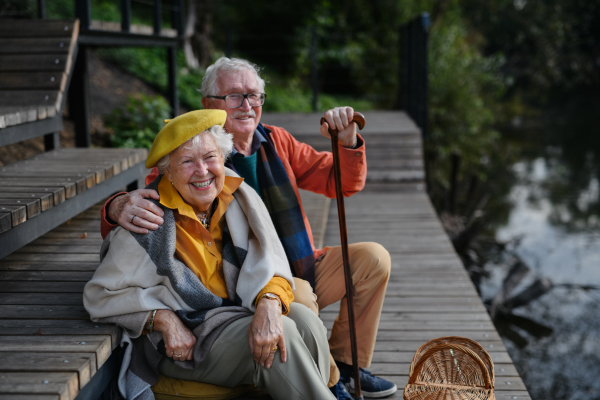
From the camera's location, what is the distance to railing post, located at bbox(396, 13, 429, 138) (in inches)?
231

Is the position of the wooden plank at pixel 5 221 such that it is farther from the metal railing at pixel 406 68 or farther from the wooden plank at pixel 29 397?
the metal railing at pixel 406 68

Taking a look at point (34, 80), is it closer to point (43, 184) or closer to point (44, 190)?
point (43, 184)

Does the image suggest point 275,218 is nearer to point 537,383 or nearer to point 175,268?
point 175,268

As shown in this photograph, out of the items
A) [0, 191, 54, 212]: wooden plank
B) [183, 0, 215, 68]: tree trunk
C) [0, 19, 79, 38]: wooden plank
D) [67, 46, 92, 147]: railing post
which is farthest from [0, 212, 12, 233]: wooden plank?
[183, 0, 215, 68]: tree trunk

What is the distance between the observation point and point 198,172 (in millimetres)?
1765

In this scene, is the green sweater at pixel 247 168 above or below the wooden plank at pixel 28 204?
above

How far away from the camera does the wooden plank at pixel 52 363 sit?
1.49 m

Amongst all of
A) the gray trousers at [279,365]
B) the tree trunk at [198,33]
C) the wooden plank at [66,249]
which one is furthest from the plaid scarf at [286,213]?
the tree trunk at [198,33]

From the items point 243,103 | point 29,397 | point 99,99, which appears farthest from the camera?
point 99,99

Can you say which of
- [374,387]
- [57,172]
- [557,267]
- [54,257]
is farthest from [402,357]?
[557,267]

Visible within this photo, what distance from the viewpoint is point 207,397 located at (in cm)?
Result: 183

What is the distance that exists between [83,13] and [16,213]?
2.11 m

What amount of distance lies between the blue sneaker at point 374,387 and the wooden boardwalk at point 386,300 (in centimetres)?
5

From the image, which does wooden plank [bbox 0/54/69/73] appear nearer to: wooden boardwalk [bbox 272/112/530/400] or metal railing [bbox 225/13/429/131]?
wooden boardwalk [bbox 272/112/530/400]
